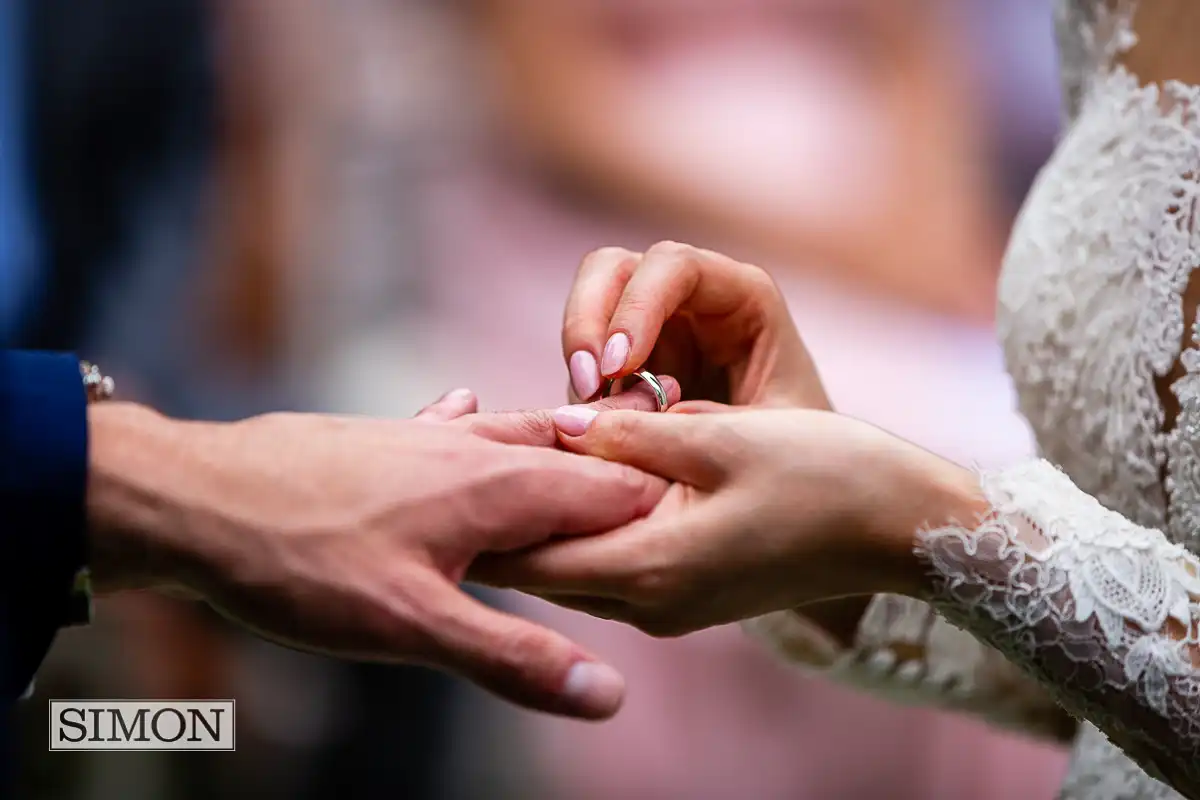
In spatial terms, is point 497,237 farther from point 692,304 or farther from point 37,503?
point 37,503

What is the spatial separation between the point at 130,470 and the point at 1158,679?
1.68ft

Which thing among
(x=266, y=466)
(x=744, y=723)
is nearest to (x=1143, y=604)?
(x=266, y=466)

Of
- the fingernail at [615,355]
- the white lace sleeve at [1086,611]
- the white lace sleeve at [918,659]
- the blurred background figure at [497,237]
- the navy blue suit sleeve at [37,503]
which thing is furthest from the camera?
the blurred background figure at [497,237]

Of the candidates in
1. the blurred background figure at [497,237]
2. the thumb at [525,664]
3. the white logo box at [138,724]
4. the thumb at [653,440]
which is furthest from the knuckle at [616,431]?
the blurred background figure at [497,237]

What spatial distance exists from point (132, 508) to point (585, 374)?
292 millimetres

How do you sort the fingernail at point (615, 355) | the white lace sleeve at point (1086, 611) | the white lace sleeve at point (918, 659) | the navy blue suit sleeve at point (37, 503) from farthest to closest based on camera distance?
the white lace sleeve at point (918, 659) < the fingernail at point (615, 355) < the white lace sleeve at point (1086, 611) < the navy blue suit sleeve at point (37, 503)

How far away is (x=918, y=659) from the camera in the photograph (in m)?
0.86

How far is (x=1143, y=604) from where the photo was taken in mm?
561

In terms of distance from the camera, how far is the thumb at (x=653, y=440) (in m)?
0.56

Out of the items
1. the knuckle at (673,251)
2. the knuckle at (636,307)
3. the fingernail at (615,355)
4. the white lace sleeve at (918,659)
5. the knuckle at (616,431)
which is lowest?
the white lace sleeve at (918,659)

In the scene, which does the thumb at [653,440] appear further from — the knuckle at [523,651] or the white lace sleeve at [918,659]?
the white lace sleeve at [918,659]

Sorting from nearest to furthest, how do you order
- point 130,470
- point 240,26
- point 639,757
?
point 130,470
point 240,26
point 639,757

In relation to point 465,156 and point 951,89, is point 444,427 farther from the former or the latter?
point 951,89

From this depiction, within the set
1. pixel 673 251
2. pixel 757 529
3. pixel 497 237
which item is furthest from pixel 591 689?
pixel 497 237
